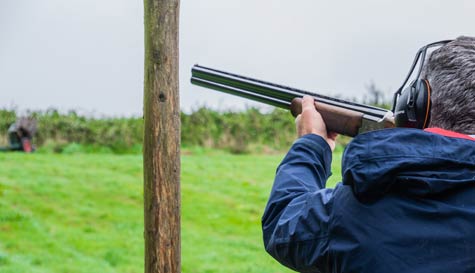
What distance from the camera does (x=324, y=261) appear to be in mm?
1733

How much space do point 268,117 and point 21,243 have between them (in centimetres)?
948

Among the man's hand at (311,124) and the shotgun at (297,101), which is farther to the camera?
the shotgun at (297,101)

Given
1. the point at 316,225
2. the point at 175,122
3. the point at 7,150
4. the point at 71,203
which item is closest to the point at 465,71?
the point at 316,225

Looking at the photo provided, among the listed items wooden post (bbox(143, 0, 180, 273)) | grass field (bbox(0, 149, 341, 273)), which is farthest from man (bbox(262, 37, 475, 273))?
grass field (bbox(0, 149, 341, 273))

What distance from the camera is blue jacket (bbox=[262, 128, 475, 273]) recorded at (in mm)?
1588

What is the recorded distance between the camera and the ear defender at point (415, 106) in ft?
5.75

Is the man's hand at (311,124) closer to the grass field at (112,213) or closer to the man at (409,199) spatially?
the man at (409,199)

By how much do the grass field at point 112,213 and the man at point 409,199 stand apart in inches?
243

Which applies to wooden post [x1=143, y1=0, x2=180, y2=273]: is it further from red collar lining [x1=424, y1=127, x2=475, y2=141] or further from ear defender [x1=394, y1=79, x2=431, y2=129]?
red collar lining [x1=424, y1=127, x2=475, y2=141]

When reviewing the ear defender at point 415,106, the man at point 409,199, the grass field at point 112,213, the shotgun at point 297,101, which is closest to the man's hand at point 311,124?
the shotgun at point 297,101

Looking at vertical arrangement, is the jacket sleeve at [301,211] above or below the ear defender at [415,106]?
below

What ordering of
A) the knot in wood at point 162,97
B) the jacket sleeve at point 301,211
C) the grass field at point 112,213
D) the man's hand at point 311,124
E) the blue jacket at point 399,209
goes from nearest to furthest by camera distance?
the blue jacket at point 399,209 → the jacket sleeve at point 301,211 → the man's hand at point 311,124 → the knot in wood at point 162,97 → the grass field at point 112,213

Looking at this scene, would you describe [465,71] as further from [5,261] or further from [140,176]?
[140,176]

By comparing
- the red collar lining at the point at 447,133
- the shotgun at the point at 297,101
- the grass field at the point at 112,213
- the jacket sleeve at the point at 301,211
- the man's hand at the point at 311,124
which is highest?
the shotgun at the point at 297,101
